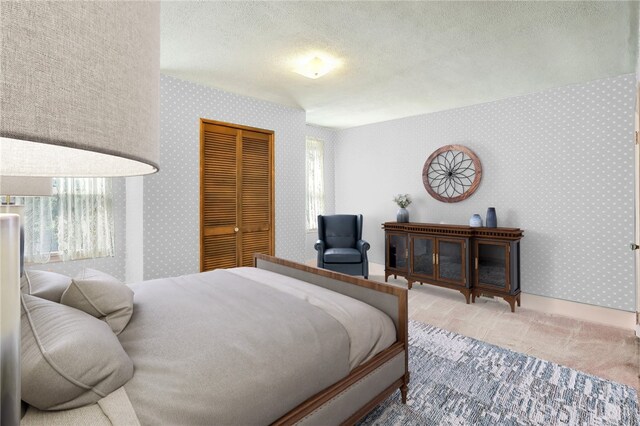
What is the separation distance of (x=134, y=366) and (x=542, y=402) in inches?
93.7

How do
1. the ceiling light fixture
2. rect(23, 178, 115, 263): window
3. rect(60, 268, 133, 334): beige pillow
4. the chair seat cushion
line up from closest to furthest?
rect(60, 268, 133, 334): beige pillow
the ceiling light fixture
rect(23, 178, 115, 263): window
the chair seat cushion

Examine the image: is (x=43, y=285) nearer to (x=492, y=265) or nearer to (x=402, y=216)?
(x=492, y=265)

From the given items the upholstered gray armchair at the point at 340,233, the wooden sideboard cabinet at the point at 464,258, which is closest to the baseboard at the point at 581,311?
the wooden sideboard cabinet at the point at 464,258

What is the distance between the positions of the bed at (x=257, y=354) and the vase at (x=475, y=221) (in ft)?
8.75

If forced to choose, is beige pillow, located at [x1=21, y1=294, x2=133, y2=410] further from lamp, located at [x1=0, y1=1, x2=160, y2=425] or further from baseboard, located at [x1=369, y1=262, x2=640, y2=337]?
baseboard, located at [x1=369, y1=262, x2=640, y2=337]

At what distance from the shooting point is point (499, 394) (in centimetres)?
215

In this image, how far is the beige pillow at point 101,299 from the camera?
4.89ft

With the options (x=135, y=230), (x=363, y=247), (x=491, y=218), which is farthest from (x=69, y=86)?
(x=363, y=247)

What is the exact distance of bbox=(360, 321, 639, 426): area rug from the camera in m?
1.92

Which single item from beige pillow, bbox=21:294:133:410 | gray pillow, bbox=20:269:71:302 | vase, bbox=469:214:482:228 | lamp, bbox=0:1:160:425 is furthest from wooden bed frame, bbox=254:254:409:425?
vase, bbox=469:214:482:228

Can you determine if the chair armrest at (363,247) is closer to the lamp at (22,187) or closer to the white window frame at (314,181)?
the white window frame at (314,181)

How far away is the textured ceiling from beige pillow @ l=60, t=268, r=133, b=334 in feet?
6.29

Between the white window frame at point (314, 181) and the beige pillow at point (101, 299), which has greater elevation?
the white window frame at point (314, 181)

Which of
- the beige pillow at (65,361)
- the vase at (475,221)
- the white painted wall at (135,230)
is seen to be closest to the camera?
the beige pillow at (65,361)
